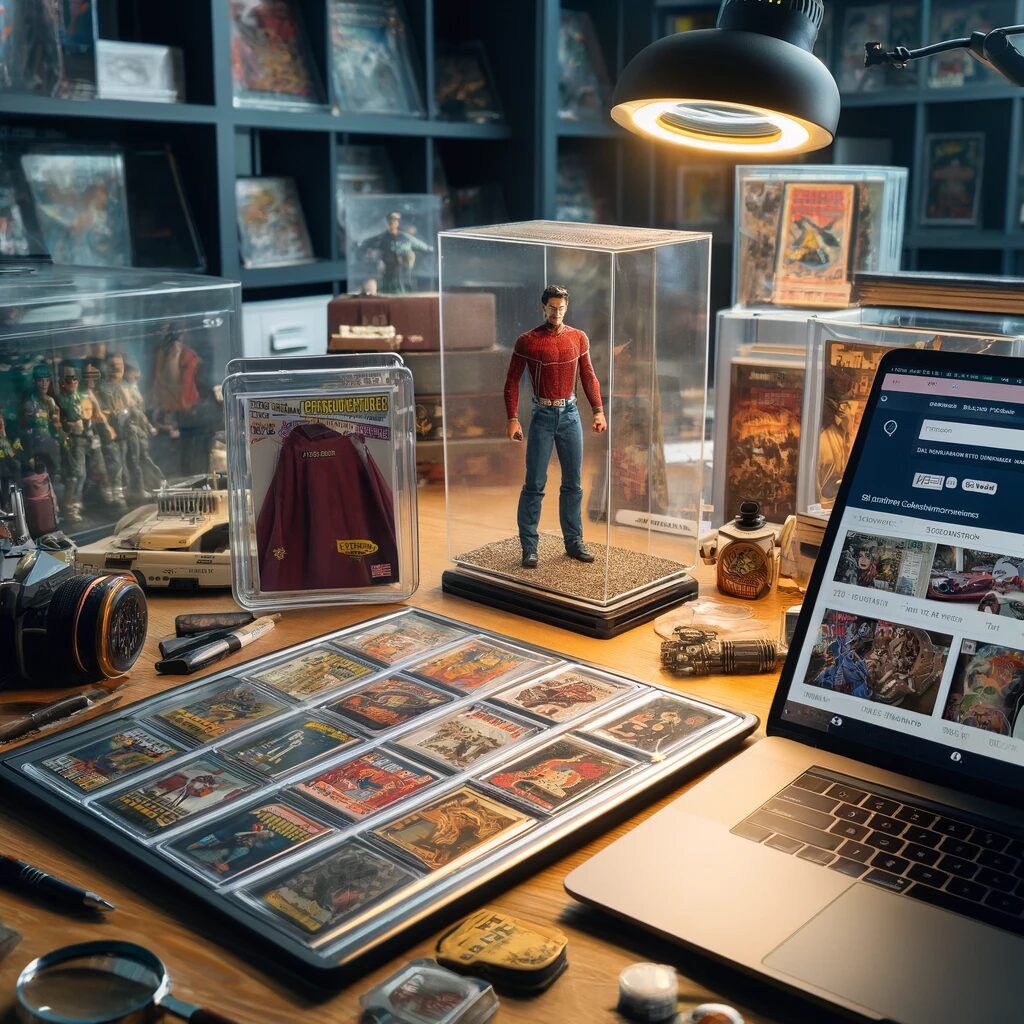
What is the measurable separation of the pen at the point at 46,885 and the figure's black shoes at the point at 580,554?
0.68 metres

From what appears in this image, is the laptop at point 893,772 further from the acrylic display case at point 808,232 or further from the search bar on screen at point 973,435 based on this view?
the acrylic display case at point 808,232

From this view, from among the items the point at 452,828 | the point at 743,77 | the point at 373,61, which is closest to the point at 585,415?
the point at 743,77

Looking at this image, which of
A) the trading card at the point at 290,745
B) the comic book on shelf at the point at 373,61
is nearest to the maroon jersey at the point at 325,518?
the trading card at the point at 290,745

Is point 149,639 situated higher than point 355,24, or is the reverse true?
point 355,24

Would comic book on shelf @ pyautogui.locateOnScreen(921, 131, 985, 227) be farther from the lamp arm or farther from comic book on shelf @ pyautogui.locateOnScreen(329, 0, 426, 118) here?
the lamp arm

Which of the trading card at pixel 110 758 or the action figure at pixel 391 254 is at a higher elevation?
the action figure at pixel 391 254

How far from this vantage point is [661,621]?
119 cm

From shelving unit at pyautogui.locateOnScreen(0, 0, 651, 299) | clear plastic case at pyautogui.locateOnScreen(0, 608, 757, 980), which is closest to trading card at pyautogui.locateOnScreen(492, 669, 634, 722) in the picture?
clear plastic case at pyautogui.locateOnScreen(0, 608, 757, 980)

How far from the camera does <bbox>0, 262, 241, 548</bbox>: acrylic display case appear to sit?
1.38 meters

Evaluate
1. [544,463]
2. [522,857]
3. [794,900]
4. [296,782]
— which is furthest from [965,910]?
[544,463]

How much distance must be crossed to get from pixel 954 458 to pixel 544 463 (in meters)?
0.51

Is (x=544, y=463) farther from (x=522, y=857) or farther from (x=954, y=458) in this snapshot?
(x=522, y=857)

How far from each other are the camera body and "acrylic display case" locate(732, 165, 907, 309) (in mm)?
919

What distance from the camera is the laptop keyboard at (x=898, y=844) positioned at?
2.21 feet
